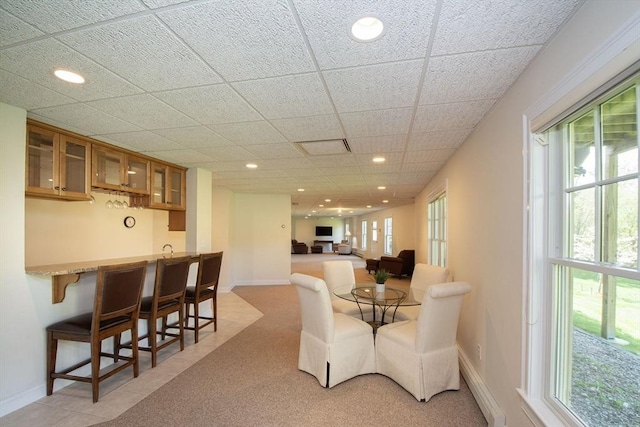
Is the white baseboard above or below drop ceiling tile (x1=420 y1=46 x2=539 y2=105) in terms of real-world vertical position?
below

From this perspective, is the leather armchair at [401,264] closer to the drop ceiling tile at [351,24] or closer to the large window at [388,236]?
the large window at [388,236]

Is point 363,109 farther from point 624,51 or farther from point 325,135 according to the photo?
point 624,51

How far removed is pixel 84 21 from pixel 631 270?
2379 millimetres

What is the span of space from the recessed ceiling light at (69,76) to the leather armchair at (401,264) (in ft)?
25.6

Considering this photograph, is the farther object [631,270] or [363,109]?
[363,109]

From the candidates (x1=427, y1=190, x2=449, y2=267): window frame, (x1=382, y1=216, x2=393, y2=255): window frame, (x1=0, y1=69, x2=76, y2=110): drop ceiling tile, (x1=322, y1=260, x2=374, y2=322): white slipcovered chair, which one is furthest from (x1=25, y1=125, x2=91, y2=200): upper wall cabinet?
(x1=382, y1=216, x2=393, y2=255): window frame

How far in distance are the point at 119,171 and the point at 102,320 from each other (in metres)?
1.75

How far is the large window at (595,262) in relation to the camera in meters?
1.04

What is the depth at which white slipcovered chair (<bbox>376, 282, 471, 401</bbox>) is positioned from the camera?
2248mm

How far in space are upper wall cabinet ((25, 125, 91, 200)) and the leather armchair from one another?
7253 mm

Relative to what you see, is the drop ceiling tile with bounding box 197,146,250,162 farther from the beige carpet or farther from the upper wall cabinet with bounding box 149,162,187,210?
the beige carpet

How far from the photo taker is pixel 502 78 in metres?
1.71

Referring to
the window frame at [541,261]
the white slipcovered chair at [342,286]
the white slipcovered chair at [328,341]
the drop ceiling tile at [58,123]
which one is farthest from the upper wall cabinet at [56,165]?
the window frame at [541,261]

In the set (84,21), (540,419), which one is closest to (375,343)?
(540,419)
